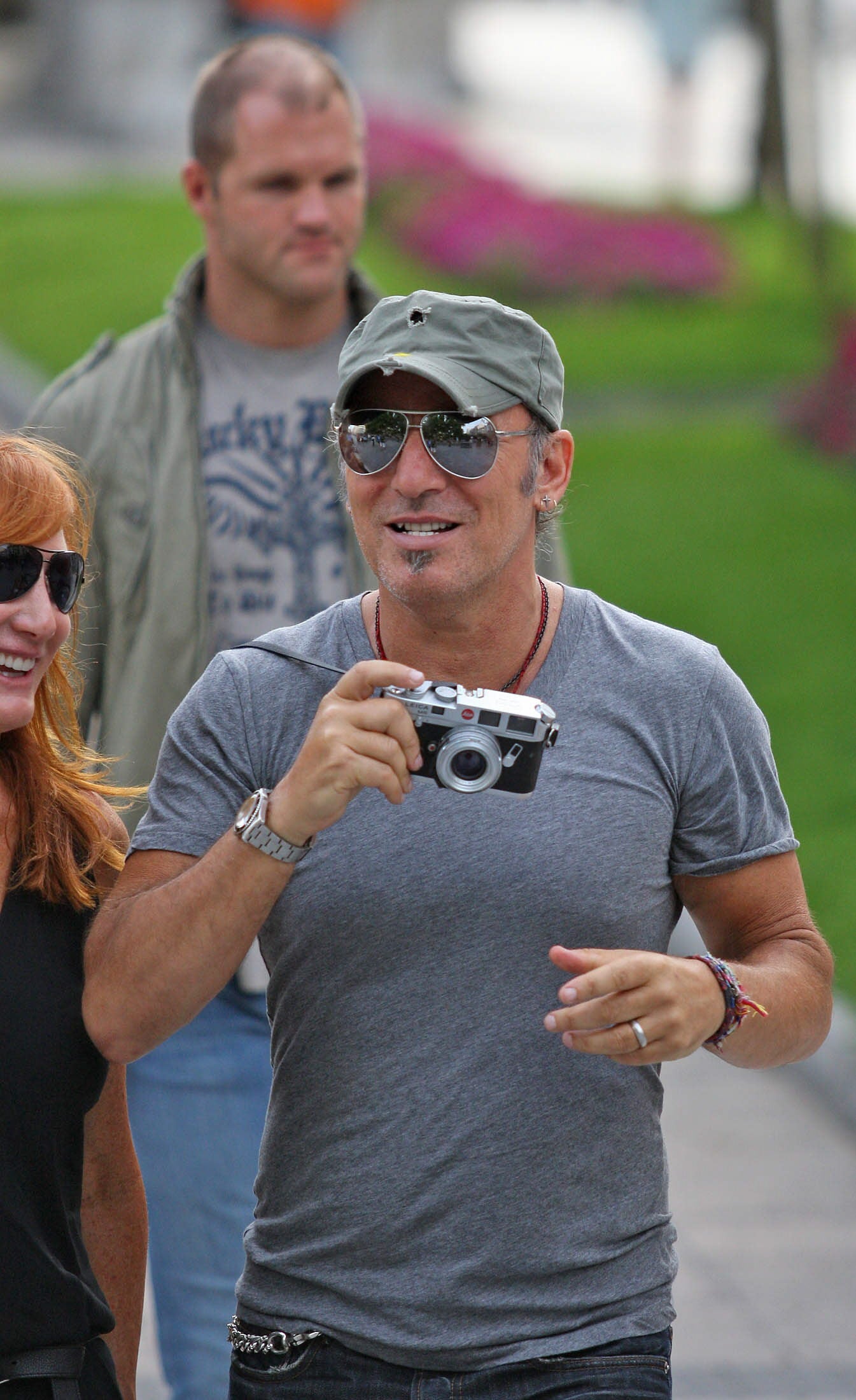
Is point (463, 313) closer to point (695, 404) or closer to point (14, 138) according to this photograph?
point (695, 404)

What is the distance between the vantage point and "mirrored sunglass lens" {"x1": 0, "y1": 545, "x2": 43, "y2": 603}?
266cm

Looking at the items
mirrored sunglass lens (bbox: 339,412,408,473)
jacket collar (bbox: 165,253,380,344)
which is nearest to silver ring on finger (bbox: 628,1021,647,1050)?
mirrored sunglass lens (bbox: 339,412,408,473)

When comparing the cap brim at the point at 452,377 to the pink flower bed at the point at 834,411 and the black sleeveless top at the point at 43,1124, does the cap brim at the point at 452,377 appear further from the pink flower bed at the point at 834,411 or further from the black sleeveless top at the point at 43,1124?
the pink flower bed at the point at 834,411

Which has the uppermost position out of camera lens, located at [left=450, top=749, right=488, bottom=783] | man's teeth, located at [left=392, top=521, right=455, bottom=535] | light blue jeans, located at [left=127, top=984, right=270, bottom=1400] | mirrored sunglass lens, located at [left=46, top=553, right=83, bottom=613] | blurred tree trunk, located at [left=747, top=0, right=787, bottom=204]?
blurred tree trunk, located at [left=747, top=0, right=787, bottom=204]

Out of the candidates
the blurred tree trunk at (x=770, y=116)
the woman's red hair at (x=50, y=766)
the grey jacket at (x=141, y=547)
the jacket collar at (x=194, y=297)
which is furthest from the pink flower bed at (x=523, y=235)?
the woman's red hair at (x=50, y=766)

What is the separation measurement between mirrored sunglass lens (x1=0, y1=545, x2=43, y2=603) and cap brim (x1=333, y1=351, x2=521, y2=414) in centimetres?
49

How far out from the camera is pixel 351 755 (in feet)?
7.71

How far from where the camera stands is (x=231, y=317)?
4.36 metres

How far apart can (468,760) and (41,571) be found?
70cm

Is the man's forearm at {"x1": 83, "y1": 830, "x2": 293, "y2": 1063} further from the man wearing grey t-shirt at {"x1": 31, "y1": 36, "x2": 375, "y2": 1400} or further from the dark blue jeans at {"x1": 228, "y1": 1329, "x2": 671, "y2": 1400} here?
the man wearing grey t-shirt at {"x1": 31, "y1": 36, "x2": 375, "y2": 1400}

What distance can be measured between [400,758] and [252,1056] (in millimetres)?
1554

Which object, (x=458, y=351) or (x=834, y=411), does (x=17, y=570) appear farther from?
(x=834, y=411)

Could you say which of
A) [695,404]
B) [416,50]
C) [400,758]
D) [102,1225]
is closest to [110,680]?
[102,1225]

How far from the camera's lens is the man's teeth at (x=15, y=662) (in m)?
2.69
